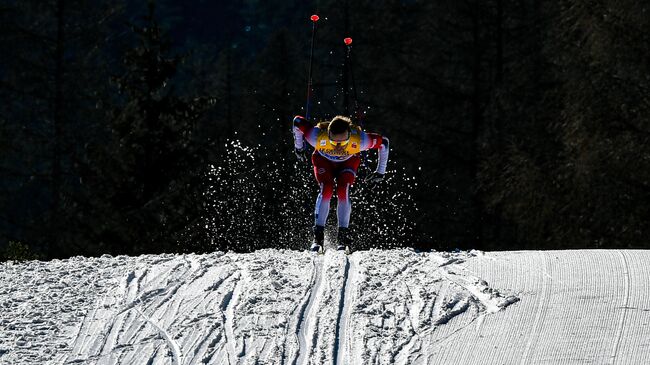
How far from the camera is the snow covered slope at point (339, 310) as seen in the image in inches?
266

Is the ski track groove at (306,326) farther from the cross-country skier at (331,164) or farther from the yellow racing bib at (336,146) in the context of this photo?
the yellow racing bib at (336,146)

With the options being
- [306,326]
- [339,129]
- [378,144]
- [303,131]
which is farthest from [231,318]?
[378,144]

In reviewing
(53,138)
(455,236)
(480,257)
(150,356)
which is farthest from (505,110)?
(150,356)

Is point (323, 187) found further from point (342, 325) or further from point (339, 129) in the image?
point (342, 325)

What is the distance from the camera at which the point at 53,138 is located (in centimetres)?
2828

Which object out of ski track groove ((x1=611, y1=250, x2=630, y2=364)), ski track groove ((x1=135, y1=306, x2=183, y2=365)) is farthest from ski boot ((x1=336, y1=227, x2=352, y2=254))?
ski track groove ((x1=135, y1=306, x2=183, y2=365))

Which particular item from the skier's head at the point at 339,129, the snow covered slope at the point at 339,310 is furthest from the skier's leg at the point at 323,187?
the snow covered slope at the point at 339,310

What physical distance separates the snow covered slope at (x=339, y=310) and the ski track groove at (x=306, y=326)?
0.02m

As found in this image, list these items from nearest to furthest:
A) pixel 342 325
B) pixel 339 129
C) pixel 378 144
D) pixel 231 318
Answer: pixel 342 325, pixel 231 318, pixel 339 129, pixel 378 144

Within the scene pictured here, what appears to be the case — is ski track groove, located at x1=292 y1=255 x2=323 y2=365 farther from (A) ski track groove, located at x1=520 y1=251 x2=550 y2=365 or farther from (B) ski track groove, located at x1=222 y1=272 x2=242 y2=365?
(A) ski track groove, located at x1=520 y1=251 x2=550 y2=365

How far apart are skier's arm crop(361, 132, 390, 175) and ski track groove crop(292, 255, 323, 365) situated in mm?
2490

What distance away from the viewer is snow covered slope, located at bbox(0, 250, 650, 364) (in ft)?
22.2

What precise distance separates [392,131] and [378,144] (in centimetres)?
1348

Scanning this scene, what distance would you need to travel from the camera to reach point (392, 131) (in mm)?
24656
